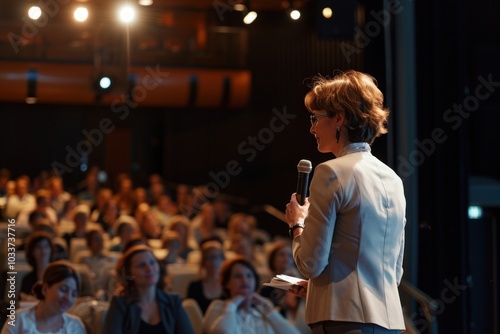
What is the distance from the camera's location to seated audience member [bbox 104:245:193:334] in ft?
14.0

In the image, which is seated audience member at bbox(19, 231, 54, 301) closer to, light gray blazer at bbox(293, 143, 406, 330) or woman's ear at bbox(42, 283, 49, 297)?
woman's ear at bbox(42, 283, 49, 297)

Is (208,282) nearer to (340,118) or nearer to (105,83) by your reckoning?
(105,83)

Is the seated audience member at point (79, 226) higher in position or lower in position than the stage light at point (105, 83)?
lower

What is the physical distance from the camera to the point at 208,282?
5.87 meters

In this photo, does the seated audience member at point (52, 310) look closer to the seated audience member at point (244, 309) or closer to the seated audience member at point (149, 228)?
the seated audience member at point (244, 309)

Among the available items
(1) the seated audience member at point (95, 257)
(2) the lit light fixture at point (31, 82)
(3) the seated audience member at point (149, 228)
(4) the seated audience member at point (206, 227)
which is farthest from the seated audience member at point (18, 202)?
(1) the seated audience member at point (95, 257)

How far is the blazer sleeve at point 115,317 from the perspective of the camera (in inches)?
167

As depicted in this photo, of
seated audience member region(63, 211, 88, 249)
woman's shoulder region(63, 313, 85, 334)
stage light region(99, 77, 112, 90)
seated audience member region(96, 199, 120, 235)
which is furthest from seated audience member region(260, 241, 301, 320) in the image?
seated audience member region(96, 199, 120, 235)

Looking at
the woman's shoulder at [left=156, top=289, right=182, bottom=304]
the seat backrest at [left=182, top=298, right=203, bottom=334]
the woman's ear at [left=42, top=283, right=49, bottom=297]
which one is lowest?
the seat backrest at [left=182, top=298, right=203, bottom=334]

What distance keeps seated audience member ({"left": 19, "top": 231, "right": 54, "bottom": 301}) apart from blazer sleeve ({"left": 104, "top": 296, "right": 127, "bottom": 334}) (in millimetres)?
923

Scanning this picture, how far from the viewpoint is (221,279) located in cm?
495

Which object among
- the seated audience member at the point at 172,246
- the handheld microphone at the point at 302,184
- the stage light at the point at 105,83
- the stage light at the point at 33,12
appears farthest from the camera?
the stage light at the point at 33,12

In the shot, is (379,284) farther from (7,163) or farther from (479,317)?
(7,163)

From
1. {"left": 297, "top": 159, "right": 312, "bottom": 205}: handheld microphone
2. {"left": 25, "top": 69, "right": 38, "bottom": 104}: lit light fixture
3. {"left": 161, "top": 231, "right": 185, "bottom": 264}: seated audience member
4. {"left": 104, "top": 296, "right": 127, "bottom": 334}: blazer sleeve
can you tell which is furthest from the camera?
{"left": 25, "top": 69, "right": 38, "bottom": 104}: lit light fixture
